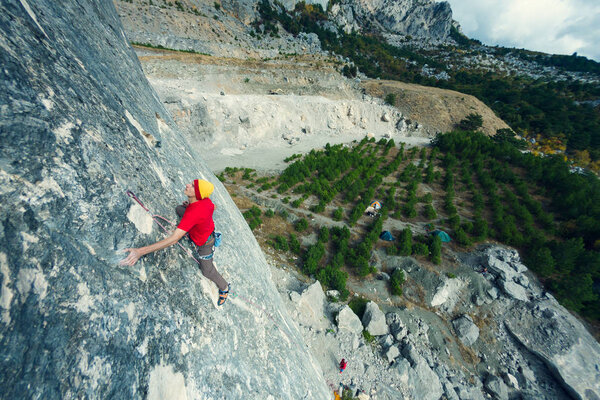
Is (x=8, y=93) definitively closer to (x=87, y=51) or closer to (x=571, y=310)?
(x=87, y=51)

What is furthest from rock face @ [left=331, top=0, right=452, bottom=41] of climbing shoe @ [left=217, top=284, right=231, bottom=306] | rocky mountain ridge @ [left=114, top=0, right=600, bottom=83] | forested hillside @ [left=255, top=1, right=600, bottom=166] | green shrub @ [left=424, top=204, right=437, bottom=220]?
climbing shoe @ [left=217, top=284, right=231, bottom=306]

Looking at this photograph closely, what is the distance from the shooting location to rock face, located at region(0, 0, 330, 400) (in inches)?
79.3

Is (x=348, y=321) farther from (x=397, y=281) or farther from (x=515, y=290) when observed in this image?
(x=515, y=290)

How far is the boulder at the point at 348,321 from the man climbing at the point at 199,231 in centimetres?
857

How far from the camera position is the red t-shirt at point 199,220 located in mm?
3271

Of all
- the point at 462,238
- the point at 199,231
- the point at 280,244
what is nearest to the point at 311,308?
the point at 280,244

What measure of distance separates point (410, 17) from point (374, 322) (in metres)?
188

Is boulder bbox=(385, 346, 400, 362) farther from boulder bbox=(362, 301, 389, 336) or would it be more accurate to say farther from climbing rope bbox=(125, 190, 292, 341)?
climbing rope bbox=(125, 190, 292, 341)

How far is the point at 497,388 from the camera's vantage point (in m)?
10.4

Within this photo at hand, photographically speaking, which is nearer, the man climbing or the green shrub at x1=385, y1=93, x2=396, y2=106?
the man climbing

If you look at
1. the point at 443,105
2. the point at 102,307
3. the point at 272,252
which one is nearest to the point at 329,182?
the point at 272,252

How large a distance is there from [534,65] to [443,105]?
333 feet

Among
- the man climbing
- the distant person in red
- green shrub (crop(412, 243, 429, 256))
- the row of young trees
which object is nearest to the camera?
the man climbing

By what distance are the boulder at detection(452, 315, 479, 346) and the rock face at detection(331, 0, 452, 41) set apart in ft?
535
